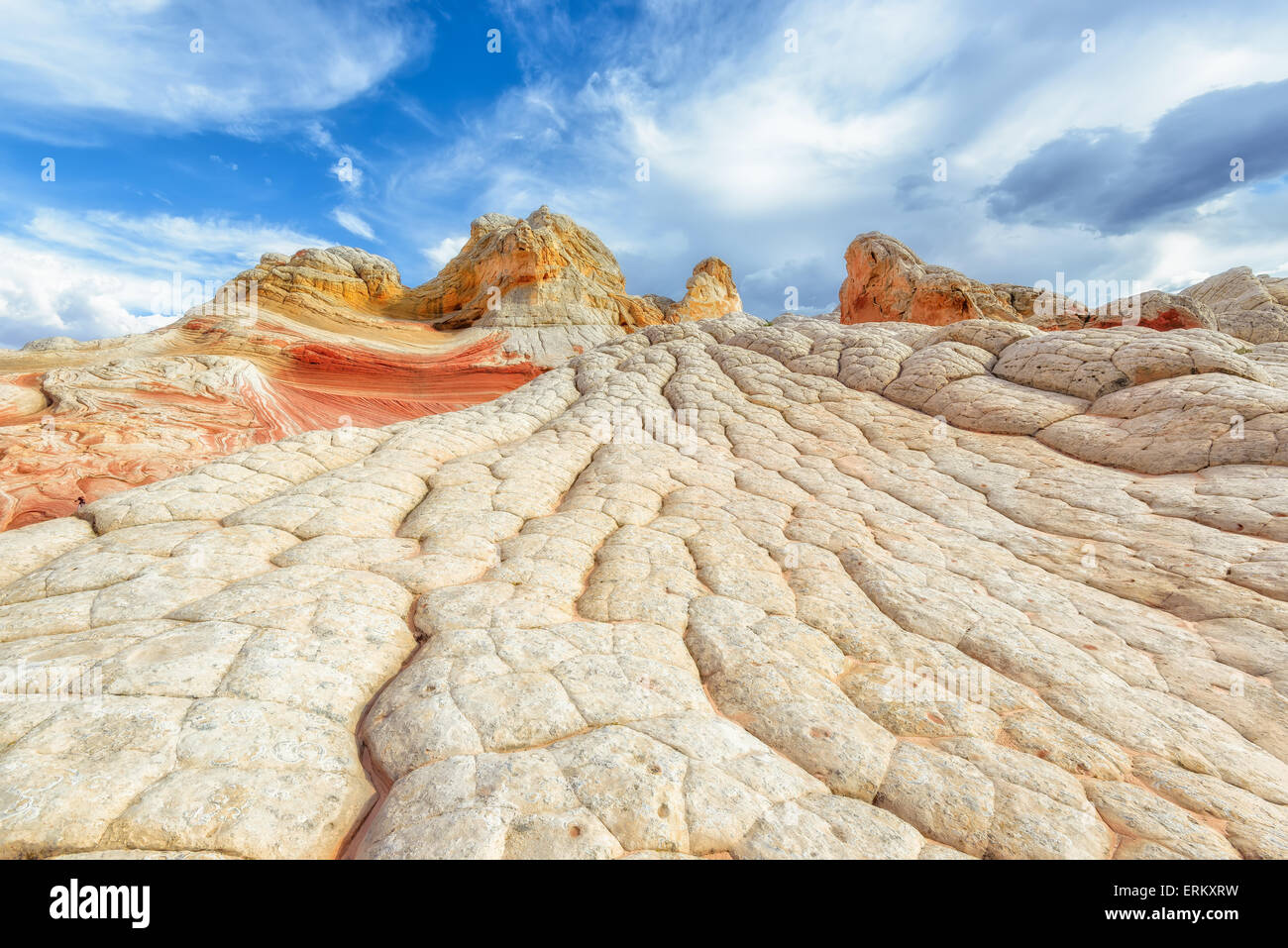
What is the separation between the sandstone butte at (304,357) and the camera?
834 centimetres

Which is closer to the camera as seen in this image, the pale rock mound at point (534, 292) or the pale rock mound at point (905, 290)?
the pale rock mound at point (905, 290)

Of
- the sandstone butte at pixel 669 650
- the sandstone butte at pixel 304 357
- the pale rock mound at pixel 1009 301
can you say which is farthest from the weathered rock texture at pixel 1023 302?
the sandstone butte at pixel 669 650

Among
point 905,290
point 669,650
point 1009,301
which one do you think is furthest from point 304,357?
point 1009,301

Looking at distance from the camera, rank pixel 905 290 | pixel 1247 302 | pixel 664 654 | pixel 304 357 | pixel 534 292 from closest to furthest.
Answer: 1. pixel 664 654
2. pixel 304 357
3. pixel 905 290
4. pixel 534 292
5. pixel 1247 302

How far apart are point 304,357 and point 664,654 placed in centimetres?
2084

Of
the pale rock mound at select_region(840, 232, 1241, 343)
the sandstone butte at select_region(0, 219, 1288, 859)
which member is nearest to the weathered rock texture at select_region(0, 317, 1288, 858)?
the sandstone butte at select_region(0, 219, 1288, 859)

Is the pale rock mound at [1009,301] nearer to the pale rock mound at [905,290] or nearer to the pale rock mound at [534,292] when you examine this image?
the pale rock mound at [905,290]

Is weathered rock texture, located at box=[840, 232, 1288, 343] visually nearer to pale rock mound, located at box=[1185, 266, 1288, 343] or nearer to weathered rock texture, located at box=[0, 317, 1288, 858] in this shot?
pale rock mound, located at box=[1185, 266, 1288, 343]

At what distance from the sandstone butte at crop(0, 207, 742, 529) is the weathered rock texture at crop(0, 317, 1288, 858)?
3729mm

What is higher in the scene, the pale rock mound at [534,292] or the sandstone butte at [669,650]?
the pale rock mound at [534,292]

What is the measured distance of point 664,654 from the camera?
3.65m

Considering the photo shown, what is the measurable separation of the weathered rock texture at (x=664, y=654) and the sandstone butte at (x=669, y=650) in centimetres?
2

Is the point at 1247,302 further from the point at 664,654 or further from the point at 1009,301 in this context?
the point at 664,654
